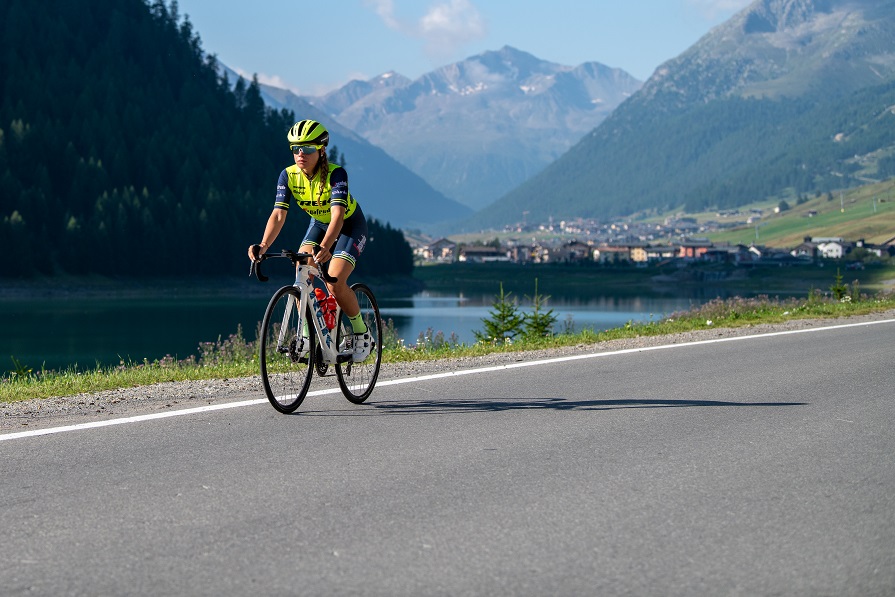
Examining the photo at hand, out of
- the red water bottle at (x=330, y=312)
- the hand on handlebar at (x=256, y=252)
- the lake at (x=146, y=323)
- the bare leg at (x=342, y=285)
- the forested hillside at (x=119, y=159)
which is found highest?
the forested hillside at (x=119, y=159)

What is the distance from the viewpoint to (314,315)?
9992mm

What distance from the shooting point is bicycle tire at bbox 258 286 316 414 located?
9.79m

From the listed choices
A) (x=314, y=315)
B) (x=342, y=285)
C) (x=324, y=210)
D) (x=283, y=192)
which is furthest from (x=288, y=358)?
(x=283, y=192)

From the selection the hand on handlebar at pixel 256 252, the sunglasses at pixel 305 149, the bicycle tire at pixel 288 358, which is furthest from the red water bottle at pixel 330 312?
the sunglasses at pixel 305 149

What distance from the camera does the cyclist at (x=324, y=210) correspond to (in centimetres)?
980

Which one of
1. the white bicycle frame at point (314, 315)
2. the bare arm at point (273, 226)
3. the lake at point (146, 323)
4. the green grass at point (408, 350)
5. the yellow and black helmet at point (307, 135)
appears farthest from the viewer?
the lake at point (146, 323)

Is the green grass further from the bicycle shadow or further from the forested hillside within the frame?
the forested hillside

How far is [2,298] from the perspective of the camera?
325 ft

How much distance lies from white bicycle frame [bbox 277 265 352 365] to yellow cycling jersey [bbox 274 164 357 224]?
54cm

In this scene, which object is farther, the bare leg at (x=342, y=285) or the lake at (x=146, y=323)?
the lake at (x=146, y=323)

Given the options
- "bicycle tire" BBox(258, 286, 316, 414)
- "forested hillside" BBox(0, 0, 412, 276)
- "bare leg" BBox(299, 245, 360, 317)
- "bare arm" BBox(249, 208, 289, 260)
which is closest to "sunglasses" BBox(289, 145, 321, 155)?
"bare arm" BBox(249, 208, 289, 260)

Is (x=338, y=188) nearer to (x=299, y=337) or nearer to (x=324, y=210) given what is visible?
(x=324, y=210)

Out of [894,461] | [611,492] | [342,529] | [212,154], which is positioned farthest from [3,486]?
[212,154]

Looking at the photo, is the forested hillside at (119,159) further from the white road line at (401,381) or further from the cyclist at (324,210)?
the cyclist at (324,210)
